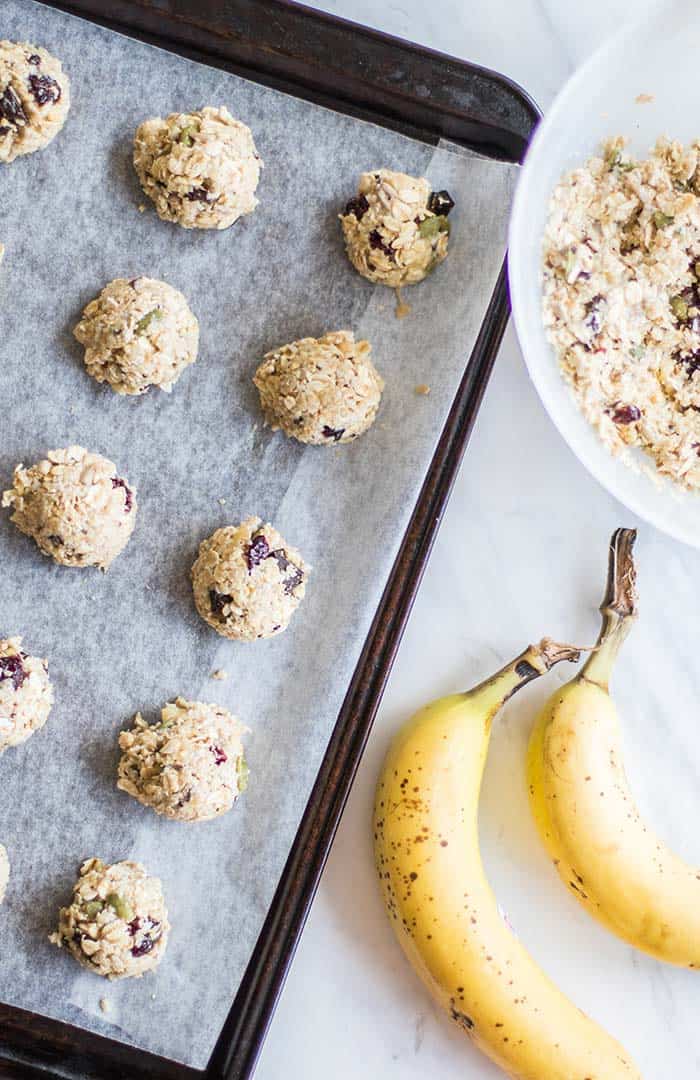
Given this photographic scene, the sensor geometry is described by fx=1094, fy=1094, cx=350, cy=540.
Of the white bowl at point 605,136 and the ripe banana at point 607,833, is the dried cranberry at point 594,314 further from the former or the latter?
the ripe banana at point 607,833

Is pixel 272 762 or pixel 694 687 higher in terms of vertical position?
pixel 694 687

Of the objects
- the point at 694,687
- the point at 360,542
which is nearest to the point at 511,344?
the point at 360,542

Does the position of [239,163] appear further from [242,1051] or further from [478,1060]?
[478,1060]

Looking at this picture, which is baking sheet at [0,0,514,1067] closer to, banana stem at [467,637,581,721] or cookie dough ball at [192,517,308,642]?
cookie dough ball at [192,517,308,642]

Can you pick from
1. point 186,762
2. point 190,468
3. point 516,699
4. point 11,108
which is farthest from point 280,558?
point 11,108

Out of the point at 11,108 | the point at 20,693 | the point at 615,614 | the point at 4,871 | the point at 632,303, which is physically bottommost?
the point at 4,871

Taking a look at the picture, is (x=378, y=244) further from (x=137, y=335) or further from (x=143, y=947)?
(x=143, y=947)
